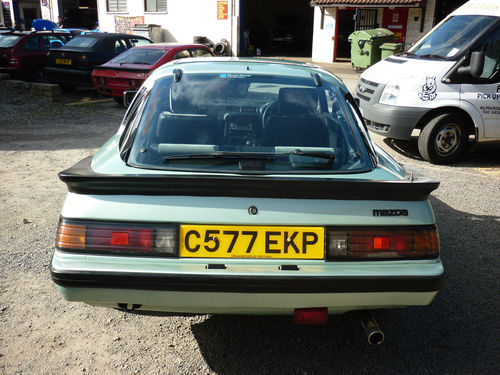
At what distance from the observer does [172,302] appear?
7.52 ft

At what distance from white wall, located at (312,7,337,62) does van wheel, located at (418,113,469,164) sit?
18164 millimetres

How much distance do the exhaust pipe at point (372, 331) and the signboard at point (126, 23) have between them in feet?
89.6

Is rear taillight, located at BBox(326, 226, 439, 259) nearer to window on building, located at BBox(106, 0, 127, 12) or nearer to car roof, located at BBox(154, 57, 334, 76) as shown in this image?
car roof, located at BBox(154, 57, 334, 76)

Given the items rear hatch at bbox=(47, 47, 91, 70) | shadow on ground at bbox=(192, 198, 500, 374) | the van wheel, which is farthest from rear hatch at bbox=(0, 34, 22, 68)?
shadow on ground at bbox=(192, 198, 500, 374)

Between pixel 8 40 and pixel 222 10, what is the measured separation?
44.2ft

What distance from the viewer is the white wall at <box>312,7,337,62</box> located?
24.2 meters

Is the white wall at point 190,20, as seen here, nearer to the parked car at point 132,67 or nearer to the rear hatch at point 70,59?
the rear hatch at point 70,59

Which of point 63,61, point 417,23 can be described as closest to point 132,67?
point 63,61

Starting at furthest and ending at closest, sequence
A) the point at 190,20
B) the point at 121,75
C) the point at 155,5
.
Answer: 1. the point at 155,5
2. the point at 190,20
3. the point at 121,75

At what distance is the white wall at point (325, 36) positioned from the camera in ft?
79.4

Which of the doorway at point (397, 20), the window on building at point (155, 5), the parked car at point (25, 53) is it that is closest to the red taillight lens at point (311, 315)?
the parked car at point (25, 53)

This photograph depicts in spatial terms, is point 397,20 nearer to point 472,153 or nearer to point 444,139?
point 472,153

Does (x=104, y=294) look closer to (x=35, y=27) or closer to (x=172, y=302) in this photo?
(x=172, y=302)

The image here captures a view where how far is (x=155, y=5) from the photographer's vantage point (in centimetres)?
2728
